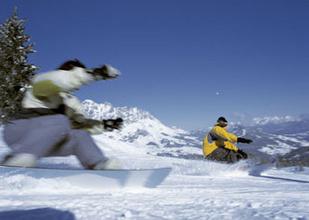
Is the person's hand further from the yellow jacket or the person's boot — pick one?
the yellow jacket

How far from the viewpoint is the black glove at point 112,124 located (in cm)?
473

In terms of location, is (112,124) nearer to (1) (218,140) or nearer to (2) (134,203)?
(2) (134,203)

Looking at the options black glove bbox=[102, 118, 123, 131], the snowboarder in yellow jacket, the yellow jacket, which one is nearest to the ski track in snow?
black glove bbox=[102, 118, 123, 131]

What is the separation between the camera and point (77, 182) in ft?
14.2

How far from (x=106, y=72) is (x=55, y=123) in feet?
2.84

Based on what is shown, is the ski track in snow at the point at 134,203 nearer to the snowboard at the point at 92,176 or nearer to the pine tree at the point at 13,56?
the snowboard at the point at 92,176

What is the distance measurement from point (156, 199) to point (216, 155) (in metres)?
7.69

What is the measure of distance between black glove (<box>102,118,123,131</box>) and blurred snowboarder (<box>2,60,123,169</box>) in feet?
0.97

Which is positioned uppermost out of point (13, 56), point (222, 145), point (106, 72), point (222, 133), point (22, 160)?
point (13, 56)

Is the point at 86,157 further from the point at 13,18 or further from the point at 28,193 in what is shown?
the point at 13,18

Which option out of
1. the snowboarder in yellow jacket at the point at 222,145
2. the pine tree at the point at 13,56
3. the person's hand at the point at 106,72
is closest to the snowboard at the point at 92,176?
the person's hand at the point at 106,72

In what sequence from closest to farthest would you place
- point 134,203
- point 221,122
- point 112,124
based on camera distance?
point 134,203 < point 112,124 < point 221,122

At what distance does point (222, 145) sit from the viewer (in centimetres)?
1125

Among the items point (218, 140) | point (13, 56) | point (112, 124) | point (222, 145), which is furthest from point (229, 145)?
point (13, 56)
